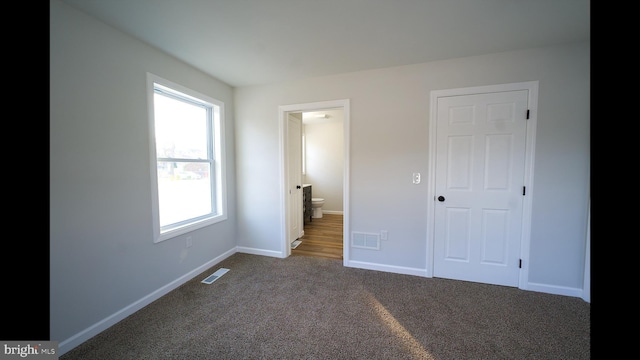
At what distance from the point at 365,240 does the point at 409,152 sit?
1155 mm

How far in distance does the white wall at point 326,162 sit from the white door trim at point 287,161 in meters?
2.96

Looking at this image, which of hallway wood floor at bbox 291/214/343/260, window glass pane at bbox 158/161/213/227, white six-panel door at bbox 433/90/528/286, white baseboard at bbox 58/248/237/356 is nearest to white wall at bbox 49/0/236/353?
white baseboard at bbox 58/248/237/356

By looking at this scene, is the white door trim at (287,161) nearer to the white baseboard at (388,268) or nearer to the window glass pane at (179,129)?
the white baseboard at (388,268)

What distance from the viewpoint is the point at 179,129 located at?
271 cm

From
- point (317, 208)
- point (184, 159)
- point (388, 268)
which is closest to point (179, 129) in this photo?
point (184, 159)

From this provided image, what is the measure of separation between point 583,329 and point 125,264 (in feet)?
12.2

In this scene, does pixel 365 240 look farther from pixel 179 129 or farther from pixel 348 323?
pixel 179 129

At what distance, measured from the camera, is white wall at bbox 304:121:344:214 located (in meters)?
6.13

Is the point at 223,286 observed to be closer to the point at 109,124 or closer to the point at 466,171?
the point at 109,124

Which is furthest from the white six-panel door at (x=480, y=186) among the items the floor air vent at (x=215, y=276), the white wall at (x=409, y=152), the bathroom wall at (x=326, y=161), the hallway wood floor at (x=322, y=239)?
the bathroom wall at (x=326, y=161)

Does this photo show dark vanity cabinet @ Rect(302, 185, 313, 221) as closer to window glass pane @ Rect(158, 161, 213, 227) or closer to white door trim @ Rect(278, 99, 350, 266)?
white door trim @ Rect(278, 99, 350, 266)
